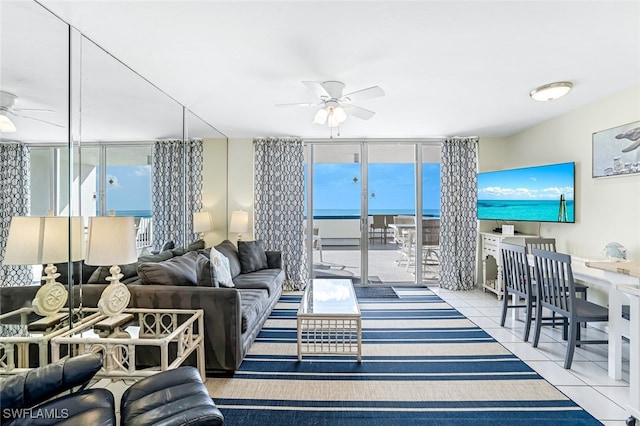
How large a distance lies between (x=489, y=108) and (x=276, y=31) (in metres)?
2.89

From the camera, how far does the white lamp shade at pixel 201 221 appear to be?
447 cm

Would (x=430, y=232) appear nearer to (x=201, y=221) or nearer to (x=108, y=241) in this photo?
(x=201, y=221)

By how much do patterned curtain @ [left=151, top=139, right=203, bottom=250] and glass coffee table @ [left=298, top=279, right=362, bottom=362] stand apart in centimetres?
175

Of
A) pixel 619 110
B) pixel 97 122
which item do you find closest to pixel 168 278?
pixel 97 122

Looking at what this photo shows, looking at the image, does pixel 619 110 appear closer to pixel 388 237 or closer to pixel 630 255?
pixel 630 255

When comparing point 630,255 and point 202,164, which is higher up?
point 202,164

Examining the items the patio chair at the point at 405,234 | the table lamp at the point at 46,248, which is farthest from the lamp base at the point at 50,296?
the patio chair at the point at 405,234

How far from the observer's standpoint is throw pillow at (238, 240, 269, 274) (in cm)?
454

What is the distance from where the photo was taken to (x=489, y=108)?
3.90m

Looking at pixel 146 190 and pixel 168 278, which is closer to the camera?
pixel 168 278

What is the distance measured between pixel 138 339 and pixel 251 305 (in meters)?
1.16

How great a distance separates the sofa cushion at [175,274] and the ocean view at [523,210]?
13.5ft

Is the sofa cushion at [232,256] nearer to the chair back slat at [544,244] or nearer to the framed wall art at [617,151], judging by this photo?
the chair back slat at [544,244]

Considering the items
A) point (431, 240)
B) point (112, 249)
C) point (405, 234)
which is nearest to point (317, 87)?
point (112, 249)
